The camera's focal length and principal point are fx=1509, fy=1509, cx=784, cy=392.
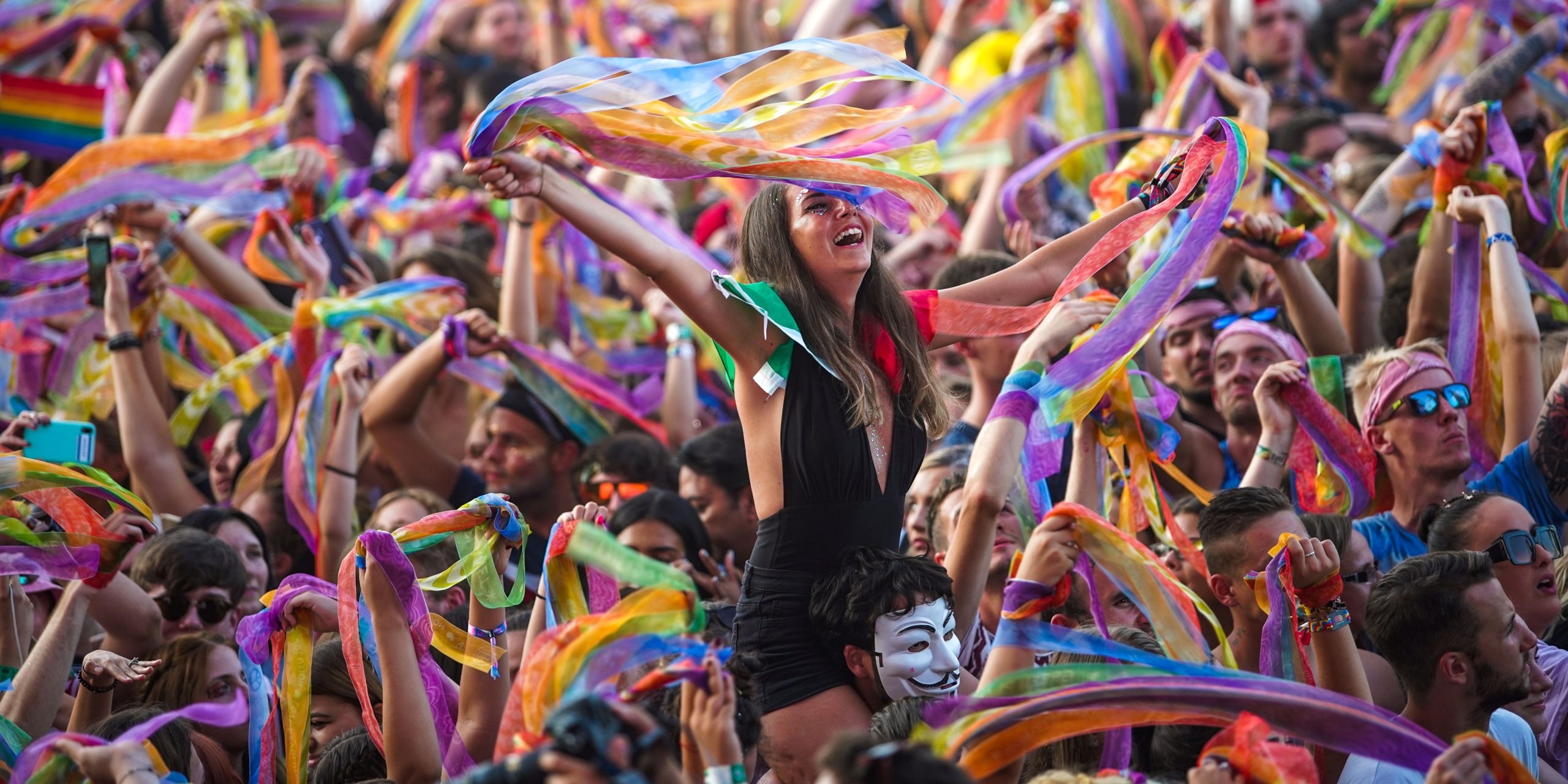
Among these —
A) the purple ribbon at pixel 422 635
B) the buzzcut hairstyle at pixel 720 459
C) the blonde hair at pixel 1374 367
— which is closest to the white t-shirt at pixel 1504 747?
the blonde hair at pixel 1374 367

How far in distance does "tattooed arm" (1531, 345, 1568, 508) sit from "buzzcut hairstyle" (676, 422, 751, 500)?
2538mm

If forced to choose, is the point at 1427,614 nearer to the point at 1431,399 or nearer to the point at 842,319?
the point at 1431,399

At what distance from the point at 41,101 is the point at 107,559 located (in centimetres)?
391

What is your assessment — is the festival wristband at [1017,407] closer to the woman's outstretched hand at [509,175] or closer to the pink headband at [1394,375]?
the woman's outstretched hand at [509,175]

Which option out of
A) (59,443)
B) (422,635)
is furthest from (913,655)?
(59,443)

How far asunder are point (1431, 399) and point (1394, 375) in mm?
138

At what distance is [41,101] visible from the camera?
7.19 meters

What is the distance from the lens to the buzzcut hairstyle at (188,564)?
460cm

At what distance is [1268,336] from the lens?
493 centimetres

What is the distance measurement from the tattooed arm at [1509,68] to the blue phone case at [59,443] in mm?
4995

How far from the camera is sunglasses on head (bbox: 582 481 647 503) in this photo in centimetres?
539

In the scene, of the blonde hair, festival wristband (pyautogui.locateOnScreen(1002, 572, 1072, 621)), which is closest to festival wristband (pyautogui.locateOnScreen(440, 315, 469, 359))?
festival wristband (pyautogui.locateOnScreen(1002, 572, 1072, 621))

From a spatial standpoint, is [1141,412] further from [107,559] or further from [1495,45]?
[1495,45]

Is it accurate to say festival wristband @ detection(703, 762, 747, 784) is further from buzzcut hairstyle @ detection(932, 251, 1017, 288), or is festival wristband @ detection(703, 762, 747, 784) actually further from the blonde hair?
A: buzzcut hairstyle @ detection(932, 251, 1017, 288)
